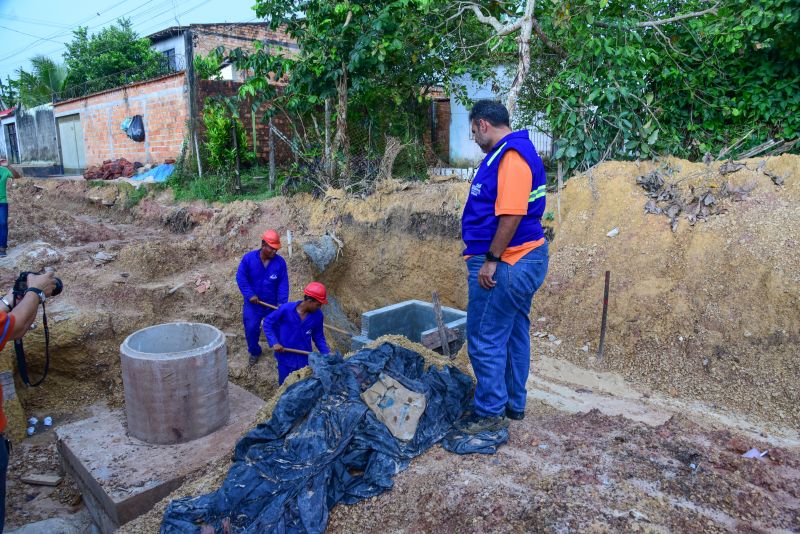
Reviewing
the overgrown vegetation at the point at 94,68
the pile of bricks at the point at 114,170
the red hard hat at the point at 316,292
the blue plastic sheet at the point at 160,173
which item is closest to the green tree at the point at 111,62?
the overgrown vegetation at the point at 94,68

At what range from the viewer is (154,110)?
12.8 m

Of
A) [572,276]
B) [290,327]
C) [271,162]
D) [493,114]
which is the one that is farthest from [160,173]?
[493,114]

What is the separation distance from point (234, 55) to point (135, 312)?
451 centimetres

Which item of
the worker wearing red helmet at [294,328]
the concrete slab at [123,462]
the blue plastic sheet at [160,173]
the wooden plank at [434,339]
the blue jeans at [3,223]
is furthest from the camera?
the blue plastic sheet at [160,173]

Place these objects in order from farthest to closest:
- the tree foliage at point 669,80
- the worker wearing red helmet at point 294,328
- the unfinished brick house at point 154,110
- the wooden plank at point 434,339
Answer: the unfinished brick house at point 154,110, the tree foliage at point 669,80, the wooden plank at point 434,339, the worker wearing red helmet at point 294,328

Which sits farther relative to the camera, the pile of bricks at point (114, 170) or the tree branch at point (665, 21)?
the pile of bricks at point (114, 170)

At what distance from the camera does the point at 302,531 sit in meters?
2.40

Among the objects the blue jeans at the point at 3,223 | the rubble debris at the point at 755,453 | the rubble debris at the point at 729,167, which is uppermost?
the rubble debris at the point at 729,167

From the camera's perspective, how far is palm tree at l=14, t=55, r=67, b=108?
66.9ft

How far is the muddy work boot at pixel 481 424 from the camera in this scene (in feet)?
9.90

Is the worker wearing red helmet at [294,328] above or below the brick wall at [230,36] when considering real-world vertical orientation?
below

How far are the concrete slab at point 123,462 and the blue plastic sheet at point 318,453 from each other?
850 millimetres

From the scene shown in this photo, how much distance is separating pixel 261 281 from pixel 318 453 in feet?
10.9

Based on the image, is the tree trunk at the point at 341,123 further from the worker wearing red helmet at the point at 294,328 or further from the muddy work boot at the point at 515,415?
the muddy work boot at the point at 515,415
